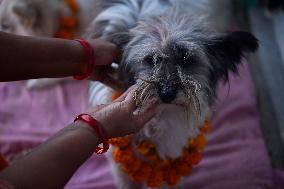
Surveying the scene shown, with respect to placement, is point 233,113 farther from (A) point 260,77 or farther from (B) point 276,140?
(A) point 260,77

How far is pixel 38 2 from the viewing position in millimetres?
2252

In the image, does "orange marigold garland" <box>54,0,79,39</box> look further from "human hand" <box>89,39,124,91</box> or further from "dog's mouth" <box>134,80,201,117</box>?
"dog's mouth" <box>134,80,201,117</box>

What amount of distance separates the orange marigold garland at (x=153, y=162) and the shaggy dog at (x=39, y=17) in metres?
0.92

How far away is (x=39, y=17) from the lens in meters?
2.30

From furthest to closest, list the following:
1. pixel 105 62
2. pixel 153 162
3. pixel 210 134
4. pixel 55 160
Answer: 1. pixel 210 134
2. pixel 153 162
3. pixel 105 62
4. pixel 55 160

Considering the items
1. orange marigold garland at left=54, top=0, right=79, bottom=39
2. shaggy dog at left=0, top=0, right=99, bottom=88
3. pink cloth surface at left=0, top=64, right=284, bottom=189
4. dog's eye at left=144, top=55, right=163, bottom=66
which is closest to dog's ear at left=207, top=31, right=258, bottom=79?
dog's eye at left=144, top=55, right=163, bottom=66

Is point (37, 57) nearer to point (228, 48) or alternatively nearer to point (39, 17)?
point (228, 48)

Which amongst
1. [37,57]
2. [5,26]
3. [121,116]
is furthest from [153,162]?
[5,26]

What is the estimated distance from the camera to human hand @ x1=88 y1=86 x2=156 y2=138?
1.11m

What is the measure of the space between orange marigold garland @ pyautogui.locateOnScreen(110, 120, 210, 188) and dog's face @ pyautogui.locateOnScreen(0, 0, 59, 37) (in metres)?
1.08

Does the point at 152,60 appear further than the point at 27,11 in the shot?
No

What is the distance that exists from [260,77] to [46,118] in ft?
3.92

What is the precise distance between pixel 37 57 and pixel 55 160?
40 centimetres

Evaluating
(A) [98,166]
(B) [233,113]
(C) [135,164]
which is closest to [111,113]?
(C) [135,164]
